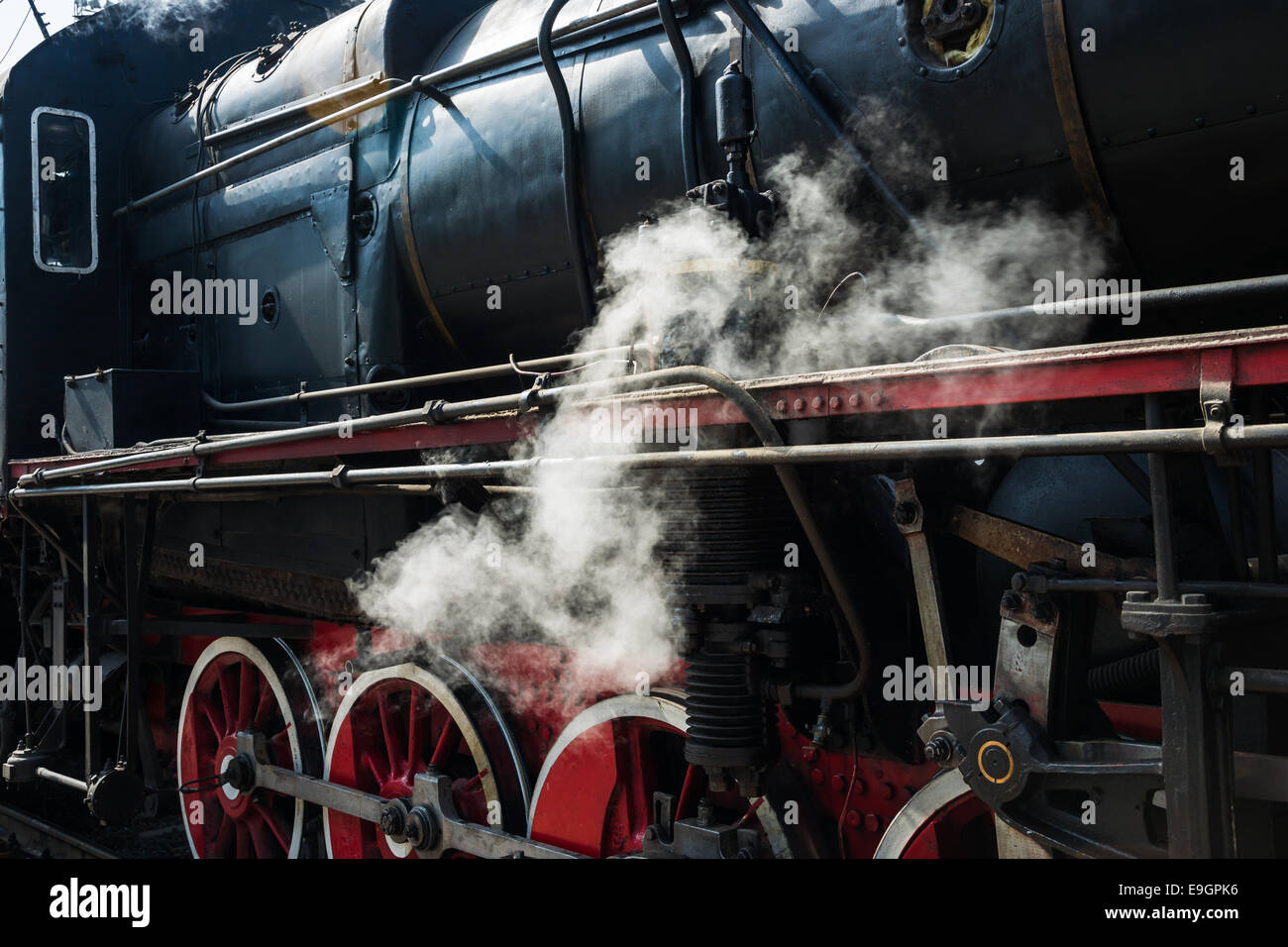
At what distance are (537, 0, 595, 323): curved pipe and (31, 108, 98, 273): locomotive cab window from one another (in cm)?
312

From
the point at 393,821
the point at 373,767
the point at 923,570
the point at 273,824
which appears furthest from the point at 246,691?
the point at 923,570

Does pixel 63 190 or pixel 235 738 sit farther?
pixel 63 190

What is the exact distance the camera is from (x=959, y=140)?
2328 millimetres

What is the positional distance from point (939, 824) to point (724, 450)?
892mm

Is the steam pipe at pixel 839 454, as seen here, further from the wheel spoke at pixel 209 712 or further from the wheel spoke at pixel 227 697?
the wheel spoke at pixel 209 712

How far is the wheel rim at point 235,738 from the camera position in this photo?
13.5 feet

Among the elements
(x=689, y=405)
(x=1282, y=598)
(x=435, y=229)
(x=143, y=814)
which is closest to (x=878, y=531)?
(x=689, y=405)

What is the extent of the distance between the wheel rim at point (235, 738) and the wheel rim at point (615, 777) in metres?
1.25

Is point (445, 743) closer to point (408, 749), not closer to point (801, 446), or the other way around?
point (408, 749)

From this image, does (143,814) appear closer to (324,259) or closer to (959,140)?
(324,259)

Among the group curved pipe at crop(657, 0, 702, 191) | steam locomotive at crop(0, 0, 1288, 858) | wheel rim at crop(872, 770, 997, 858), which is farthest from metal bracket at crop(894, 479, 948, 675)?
curved pipe at crop(657, 0, 702, 191)

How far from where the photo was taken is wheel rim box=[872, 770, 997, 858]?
7.33 ft

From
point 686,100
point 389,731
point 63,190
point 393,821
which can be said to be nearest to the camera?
point 686,100

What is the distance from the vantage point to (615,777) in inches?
117
